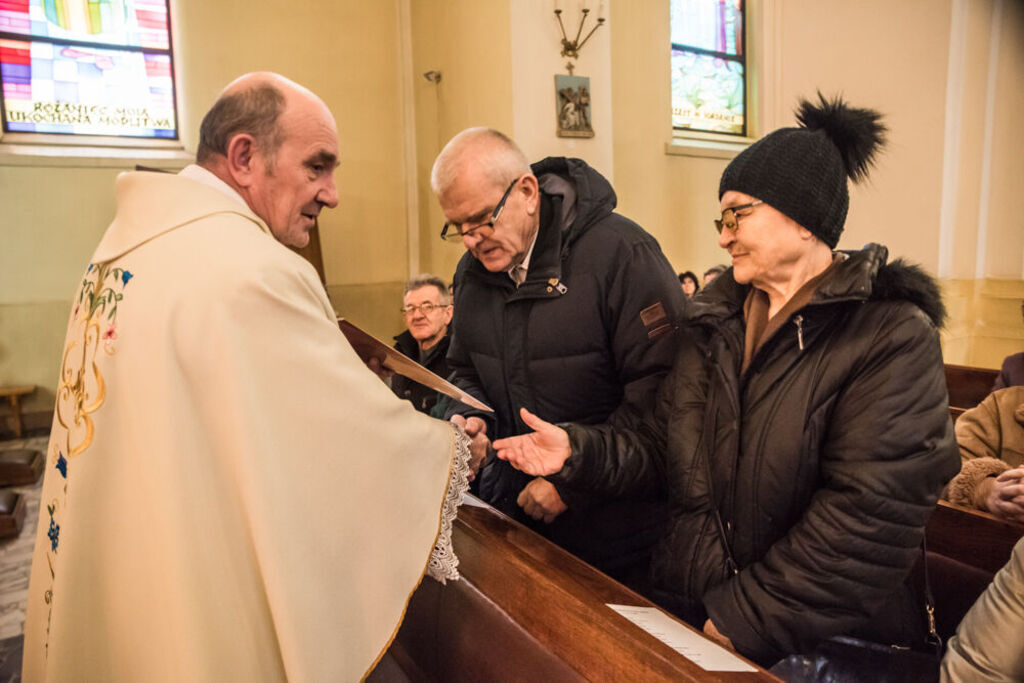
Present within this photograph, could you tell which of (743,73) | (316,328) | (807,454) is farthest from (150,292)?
(743,73)

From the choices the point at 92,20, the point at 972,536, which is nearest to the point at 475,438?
the point at 972,536

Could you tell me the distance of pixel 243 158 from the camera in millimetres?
1479

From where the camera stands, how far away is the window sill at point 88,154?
6152 mm

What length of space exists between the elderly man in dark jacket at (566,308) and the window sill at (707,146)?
5.86 metres

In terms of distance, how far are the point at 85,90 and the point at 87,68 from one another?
8.3 inches

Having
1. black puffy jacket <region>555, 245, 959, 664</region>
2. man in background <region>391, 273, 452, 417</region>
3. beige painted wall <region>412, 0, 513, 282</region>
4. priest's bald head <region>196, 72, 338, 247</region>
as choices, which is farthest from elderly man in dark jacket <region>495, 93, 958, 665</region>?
beige painted wall <region>412, 0, 513, 282</region>

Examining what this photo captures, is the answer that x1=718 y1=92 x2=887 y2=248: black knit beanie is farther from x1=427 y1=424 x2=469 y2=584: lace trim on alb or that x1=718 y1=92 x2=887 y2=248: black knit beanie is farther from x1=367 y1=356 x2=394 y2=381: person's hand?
x1=367 y1=356 x2=394 y2=381: person's hand

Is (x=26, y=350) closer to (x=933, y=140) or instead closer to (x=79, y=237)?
(x=79, y=237)

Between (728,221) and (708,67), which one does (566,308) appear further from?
(708,67)

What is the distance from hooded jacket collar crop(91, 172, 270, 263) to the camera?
4.33ft

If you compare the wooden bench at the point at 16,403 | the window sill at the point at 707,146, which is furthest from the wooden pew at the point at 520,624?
the window sill at the point at 707,146

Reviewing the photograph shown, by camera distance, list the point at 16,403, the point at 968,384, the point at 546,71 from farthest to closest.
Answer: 1. the point at 16,403
2. the point at 546,71
3. the point at 968,384

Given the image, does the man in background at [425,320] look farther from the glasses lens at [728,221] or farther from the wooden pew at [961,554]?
the wooden pew at [961,554]

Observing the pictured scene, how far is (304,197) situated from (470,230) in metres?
0.48
